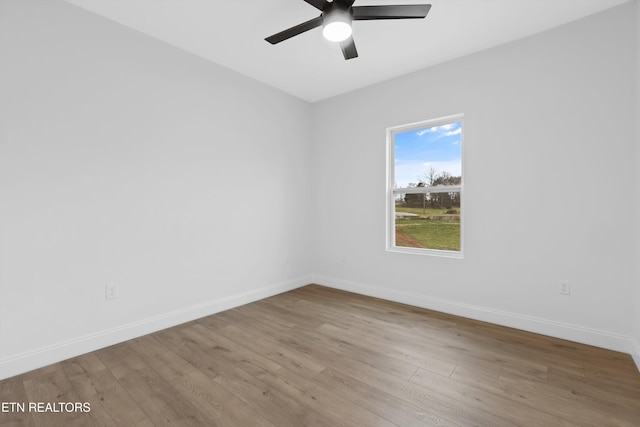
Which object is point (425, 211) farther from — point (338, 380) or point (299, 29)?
point (299, 29)

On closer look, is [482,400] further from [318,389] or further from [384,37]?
[384,37]

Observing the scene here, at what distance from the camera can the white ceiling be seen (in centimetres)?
226

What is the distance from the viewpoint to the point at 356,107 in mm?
3877

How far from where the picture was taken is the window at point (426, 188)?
10.6ft

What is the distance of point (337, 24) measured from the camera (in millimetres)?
1959

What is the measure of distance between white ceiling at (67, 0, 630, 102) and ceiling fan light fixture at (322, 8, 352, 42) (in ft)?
1.39

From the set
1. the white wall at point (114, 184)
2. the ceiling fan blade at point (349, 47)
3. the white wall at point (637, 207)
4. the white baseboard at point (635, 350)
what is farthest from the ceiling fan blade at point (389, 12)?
the white baseboard at point (635, 350)

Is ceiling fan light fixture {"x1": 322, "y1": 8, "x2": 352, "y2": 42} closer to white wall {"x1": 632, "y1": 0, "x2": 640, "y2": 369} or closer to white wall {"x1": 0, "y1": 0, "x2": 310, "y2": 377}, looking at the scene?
white wall {"x1": 0, "y1": 0, "x2": 310, "y2": 377}

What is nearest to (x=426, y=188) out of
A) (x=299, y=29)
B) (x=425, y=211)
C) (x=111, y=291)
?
(x=425, y=211)

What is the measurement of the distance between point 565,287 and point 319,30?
10.4 feet

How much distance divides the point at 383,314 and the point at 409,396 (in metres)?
1.36

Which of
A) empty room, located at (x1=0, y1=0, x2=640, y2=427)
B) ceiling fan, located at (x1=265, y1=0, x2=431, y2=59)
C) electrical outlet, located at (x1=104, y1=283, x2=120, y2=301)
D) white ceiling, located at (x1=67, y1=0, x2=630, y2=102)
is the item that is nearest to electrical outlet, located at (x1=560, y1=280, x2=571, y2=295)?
empty room, located at (x1=0, y1=0, x2=640, y2=427)

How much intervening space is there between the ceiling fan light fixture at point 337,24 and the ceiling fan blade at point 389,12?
0.28 feet

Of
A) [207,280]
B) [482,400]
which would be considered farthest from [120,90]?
[482,400]
